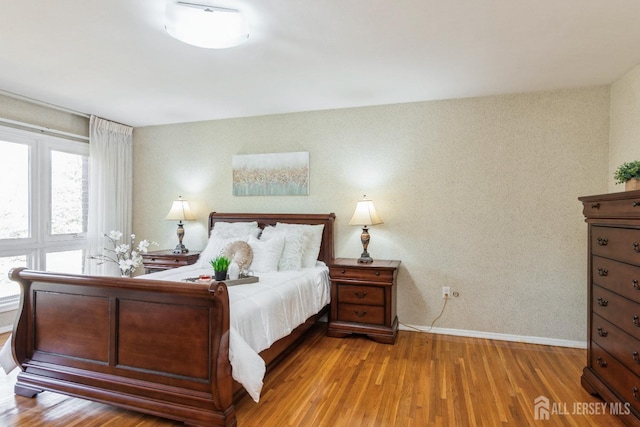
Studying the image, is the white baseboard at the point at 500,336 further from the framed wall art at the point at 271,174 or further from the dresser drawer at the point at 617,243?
the framed wall art at the point at 271,174

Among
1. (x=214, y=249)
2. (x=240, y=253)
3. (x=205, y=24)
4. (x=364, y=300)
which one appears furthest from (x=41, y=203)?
(x=364, y=300)

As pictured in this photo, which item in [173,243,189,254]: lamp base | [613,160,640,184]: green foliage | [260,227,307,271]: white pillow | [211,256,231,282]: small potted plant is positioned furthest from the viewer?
[173,243,189,254]: lamp base

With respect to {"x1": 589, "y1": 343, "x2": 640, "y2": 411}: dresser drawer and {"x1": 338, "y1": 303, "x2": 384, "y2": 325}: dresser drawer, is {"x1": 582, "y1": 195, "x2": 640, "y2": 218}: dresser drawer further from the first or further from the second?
{"x1": 338, "y1": 303, "x2": 384, "y2": 325}: dresser drawer

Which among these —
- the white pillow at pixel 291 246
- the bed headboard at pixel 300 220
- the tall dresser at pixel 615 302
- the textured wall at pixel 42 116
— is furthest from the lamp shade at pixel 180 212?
the tall dresser at pixel 615 302

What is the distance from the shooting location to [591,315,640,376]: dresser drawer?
1.95 meters

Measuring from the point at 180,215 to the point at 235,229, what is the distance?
80cm

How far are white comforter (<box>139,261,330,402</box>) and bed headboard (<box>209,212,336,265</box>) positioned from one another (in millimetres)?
269

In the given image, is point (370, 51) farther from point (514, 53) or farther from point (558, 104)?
point (558, 104)

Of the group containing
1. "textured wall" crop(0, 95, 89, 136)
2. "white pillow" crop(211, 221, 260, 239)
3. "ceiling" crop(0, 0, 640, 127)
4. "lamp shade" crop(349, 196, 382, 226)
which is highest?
"ceiling" crop(0, 0, 640, 127)

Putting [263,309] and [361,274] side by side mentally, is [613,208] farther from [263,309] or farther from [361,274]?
[263,309]

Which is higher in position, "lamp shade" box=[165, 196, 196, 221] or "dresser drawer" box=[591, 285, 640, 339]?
"lamp shade" box=[165, 196, 196, 221]

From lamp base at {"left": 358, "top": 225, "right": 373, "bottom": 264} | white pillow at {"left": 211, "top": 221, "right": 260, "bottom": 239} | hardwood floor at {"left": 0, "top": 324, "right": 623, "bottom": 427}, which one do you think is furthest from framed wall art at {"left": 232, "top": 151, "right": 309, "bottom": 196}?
hardwood floor at {"left": 0, "top": 324, "right": 623, "bottom": 427}

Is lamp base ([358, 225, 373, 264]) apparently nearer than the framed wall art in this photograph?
Yes

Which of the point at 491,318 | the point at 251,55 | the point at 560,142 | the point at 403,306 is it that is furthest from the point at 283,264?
the point at 560,142
